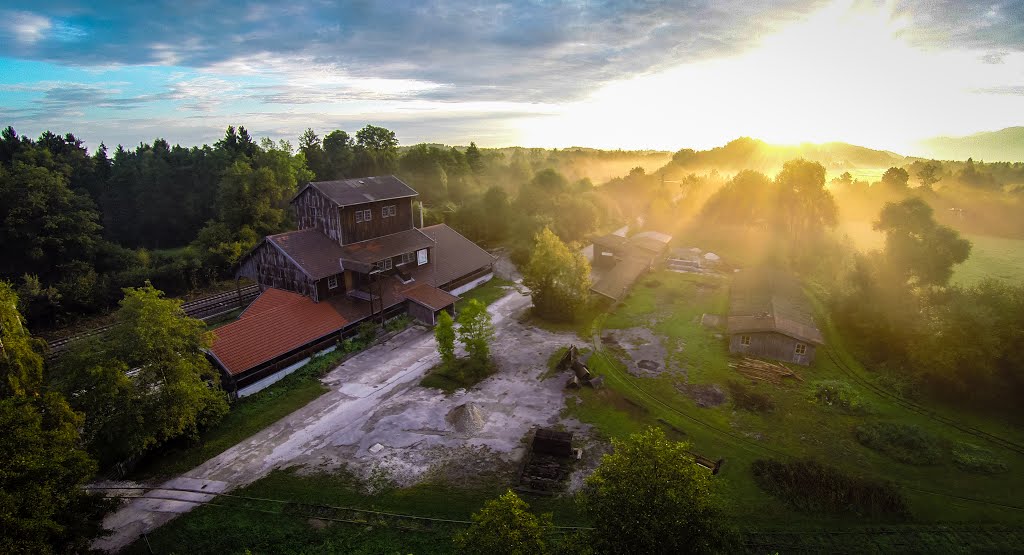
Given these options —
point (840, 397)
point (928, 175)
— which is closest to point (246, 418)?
point (840, 397)

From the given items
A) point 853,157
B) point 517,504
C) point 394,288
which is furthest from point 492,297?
point 853,157

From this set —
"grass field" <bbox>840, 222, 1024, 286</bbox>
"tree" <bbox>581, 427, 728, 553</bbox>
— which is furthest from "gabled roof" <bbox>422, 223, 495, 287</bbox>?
"grass field" <bbox>840, 222, 1024, 286</bbox>

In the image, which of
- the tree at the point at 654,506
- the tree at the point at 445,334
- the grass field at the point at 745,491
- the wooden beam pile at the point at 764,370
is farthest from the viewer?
the wooden beam pile at the point at 764,370

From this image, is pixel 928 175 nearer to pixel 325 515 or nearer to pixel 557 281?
pixel 557 281

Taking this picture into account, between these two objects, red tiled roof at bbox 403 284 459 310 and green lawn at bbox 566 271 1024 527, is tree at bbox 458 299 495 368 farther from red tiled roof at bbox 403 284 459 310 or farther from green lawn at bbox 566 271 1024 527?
red tiled roof at bbox 403 284 459 310

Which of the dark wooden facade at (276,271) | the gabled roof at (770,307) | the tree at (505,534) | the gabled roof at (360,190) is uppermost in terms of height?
the gabled roof at (360,190)

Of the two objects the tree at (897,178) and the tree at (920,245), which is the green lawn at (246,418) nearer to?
the tree at (920,245)

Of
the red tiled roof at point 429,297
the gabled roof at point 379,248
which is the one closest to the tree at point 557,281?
the red tiled roof at point 429,297
